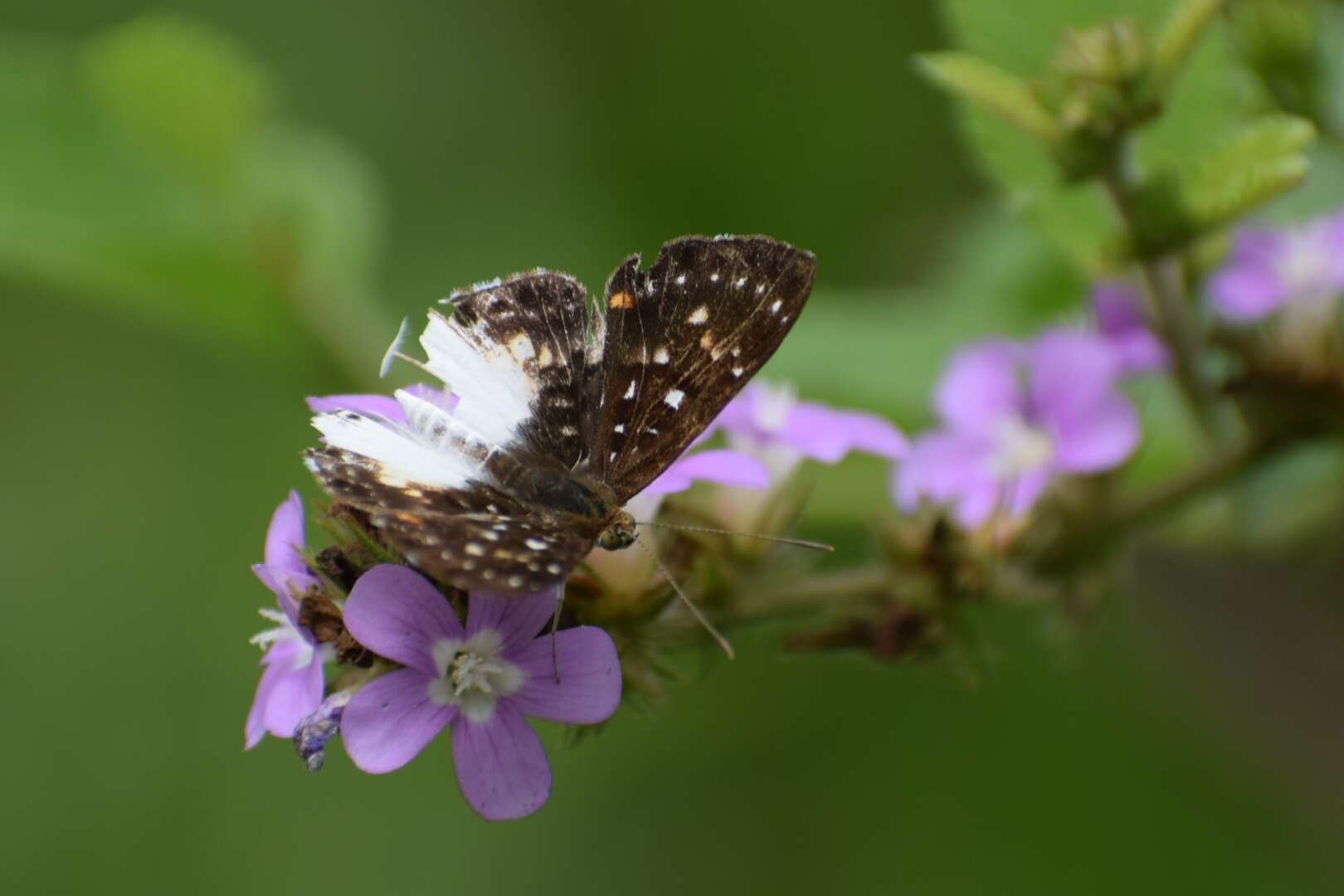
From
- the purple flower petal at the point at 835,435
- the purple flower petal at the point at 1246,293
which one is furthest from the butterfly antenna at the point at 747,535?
the purple flower petal at the point at 1246,293

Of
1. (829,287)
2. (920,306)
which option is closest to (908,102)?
(829,287)

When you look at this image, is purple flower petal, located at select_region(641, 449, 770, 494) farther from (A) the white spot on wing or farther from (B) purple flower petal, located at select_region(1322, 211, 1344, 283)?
(B) purple flower petal, located at select_region(1322, 211, 1344, 283)

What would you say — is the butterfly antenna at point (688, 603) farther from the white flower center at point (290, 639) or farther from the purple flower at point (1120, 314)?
the purple flower at point (1120, 314)

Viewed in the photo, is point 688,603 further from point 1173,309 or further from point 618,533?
point 1173,309

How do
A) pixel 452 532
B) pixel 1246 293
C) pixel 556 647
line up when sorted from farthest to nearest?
pixel 1246 293
pixel 556 647
pixel 452 532

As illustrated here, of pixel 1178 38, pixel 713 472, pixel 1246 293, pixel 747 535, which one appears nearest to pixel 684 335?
pixel 713 472

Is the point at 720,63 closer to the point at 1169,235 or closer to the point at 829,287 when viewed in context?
the point at 829,287

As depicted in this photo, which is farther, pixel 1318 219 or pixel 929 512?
pixel 1318 219
